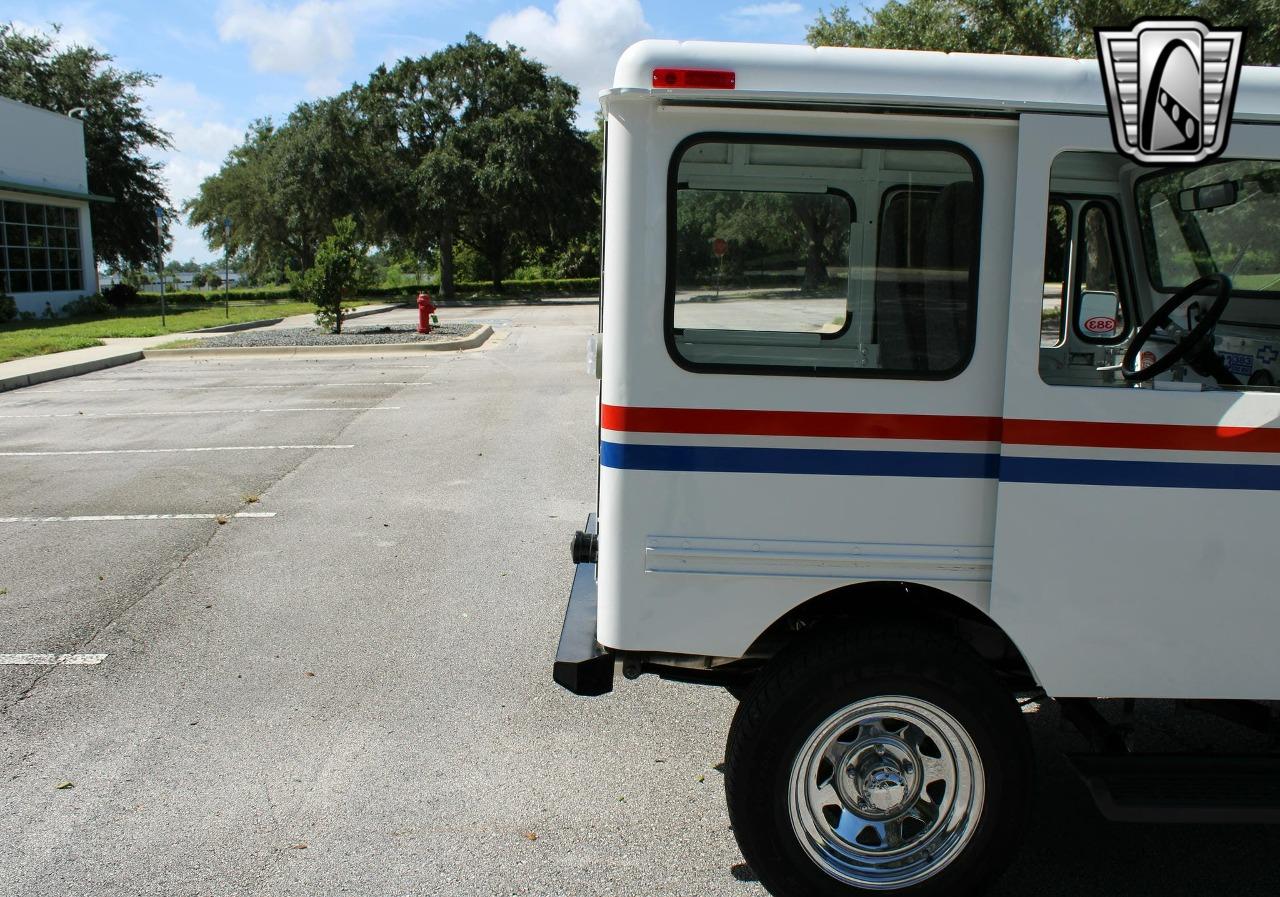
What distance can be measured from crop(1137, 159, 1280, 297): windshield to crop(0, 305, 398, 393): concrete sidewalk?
15.8m

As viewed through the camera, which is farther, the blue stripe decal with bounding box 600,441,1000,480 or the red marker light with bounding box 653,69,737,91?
the blue stripe decal with bounding box 600,441,1000,480

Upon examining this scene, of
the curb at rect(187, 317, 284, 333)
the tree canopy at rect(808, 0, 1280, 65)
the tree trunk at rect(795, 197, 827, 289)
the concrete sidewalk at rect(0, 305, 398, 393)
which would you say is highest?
the tree canopy at rect(808, 0, 1280, 65)

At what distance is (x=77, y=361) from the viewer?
58.4ft

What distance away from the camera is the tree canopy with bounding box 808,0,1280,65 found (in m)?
13.4

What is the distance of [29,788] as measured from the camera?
4.01m

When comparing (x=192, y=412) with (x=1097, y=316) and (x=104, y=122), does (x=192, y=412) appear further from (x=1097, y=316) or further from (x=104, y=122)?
(x=104, y=122)

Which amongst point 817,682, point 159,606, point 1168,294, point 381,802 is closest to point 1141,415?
point 817,682

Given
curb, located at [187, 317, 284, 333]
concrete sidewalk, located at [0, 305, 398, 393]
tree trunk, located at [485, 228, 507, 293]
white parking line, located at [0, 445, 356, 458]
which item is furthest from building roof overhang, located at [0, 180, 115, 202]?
white parking line, located at [0, 445, 356, 458]

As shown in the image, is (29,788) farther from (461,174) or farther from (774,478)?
(461,174)

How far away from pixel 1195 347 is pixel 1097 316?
37.3 inches

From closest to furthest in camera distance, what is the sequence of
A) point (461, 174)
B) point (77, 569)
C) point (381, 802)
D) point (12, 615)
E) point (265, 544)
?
point (381, 802)
point (12, 615)
point (77, 569)
point (265, 544)
point (461, 174)

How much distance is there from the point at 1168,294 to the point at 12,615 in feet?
20.0

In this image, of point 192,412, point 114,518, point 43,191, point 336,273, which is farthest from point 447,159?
point 114,518

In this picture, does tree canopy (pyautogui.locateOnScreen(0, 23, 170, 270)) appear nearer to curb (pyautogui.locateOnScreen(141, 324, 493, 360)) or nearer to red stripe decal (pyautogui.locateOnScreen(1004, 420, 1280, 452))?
curb (pyautogui.locateOnScreen(141, 324, 493, 360))
